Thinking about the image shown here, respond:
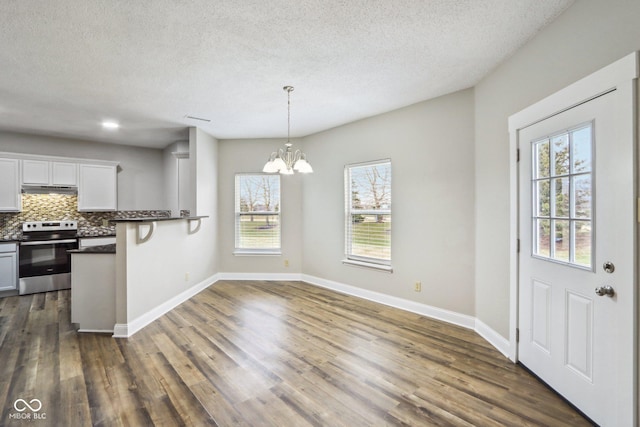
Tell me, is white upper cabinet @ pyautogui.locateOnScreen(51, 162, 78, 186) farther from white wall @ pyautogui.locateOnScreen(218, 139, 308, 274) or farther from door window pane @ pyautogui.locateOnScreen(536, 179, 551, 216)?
door window pane @ pyautogui.locateOnScreen(536, 179, 551, 216)

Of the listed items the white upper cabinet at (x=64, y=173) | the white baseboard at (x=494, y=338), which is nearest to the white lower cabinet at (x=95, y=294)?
the white upper cabinet at (x=64, y=173)

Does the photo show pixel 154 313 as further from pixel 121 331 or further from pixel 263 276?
pixel 263 276

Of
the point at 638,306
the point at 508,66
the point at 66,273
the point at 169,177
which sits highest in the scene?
the point at 508,66

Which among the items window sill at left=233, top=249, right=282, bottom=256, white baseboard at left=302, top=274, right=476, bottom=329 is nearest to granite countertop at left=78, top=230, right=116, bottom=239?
window sill at left=233, top=249, right=282, bottom=256

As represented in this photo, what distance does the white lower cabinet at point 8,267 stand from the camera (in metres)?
4.39

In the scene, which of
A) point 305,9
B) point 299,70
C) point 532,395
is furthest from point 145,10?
point 532,395

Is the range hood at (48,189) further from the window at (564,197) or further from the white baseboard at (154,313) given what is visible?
the window at (564,197)

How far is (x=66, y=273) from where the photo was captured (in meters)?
4.83

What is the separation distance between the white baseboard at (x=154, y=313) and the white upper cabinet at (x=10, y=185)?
322cm

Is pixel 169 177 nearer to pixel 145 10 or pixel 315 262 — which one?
pixel 315 262

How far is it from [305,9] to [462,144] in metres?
2.23

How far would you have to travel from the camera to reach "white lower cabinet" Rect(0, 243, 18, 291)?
439 cm

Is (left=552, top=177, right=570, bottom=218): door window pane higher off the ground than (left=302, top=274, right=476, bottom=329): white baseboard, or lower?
higher

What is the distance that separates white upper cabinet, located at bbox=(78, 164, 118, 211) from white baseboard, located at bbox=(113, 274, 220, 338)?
8.35 ft
